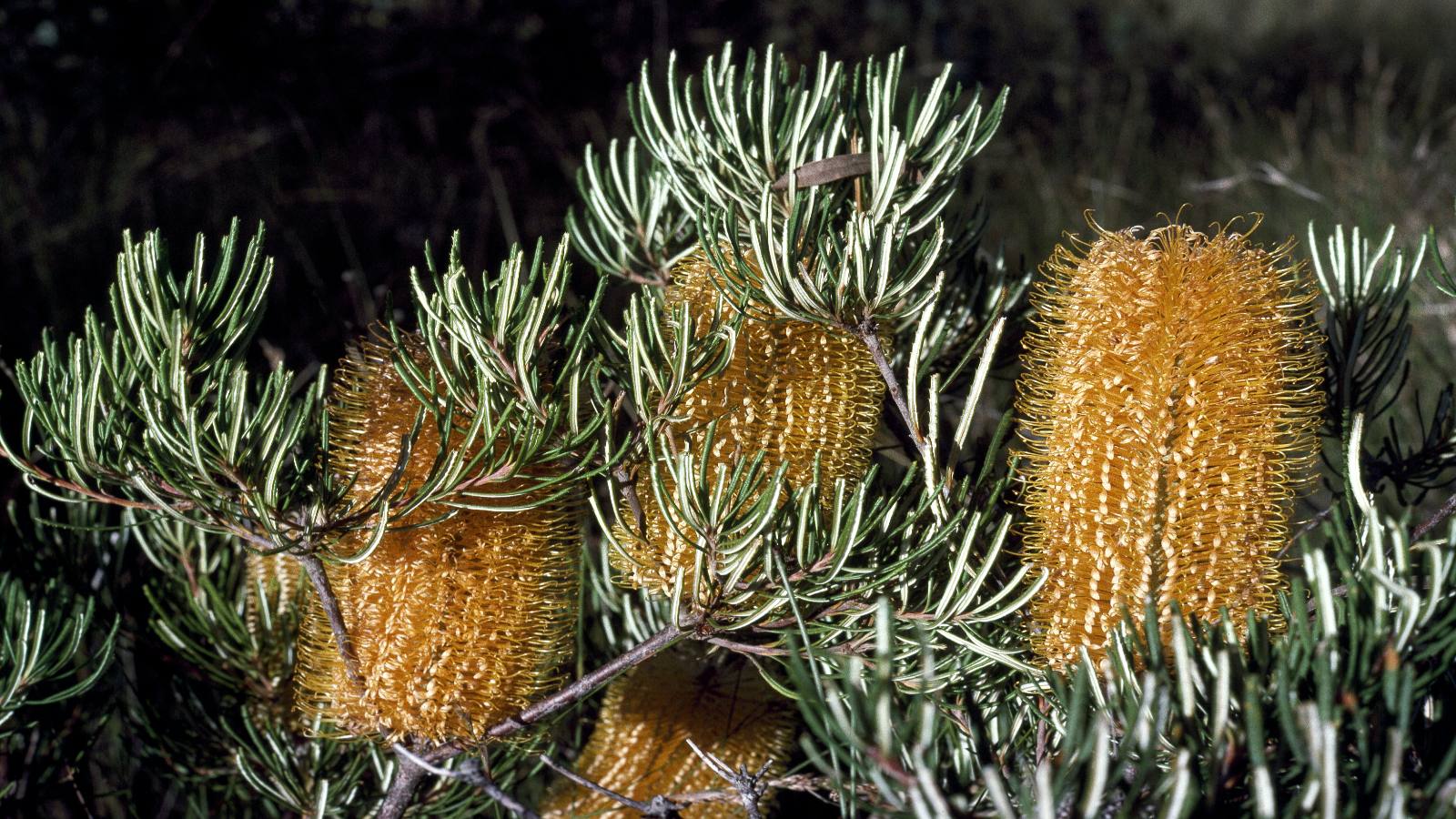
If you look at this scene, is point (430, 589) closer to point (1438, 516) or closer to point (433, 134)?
point (1438, 516)

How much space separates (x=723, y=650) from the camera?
0.79 meters

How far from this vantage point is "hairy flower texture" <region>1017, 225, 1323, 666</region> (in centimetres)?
50

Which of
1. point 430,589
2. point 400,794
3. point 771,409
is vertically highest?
point 771,409

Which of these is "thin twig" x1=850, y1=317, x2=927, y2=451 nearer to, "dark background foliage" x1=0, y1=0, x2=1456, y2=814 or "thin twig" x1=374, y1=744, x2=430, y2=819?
"thin twig" x1=374, y1=744, x2=430, y2=819

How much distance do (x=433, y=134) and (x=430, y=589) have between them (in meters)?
2.45

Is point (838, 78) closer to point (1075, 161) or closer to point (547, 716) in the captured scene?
point (547, 716)

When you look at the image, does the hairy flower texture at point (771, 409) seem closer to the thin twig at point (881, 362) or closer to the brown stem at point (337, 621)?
the thin twig at point (881, 362)

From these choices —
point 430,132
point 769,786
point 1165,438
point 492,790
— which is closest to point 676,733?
point 769,786

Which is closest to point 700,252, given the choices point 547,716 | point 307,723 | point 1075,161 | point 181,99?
point 547,716

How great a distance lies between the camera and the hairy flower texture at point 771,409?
55 centimetres

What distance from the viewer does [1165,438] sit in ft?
1.64

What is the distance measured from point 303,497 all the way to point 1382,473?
63cm

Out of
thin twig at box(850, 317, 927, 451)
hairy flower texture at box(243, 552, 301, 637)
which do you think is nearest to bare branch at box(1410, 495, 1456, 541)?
thin twig at box(850, 317, 927, 451)

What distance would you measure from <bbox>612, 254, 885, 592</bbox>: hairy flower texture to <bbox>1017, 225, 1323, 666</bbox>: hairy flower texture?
9 cm
